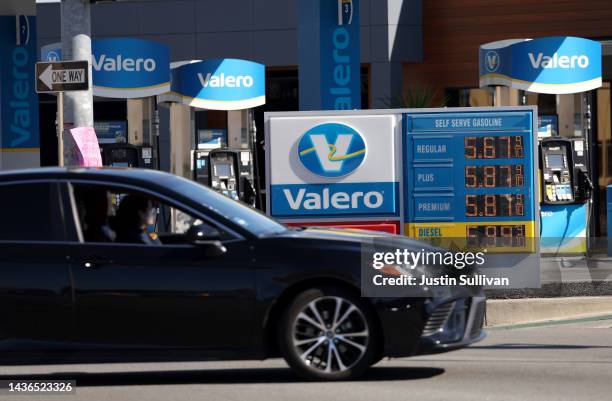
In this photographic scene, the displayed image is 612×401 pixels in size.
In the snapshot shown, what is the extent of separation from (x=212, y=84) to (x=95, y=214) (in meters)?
13.0

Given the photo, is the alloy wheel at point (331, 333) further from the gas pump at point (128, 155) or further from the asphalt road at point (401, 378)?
the gas pump at point (128, 155)

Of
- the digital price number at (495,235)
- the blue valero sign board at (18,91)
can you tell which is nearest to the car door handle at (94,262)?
the digital price number at (495,235)

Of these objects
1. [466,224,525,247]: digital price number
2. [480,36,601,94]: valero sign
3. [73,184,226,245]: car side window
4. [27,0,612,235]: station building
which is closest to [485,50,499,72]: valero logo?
[480,36,601,94]: valero sign

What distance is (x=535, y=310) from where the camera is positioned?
13.5 metres

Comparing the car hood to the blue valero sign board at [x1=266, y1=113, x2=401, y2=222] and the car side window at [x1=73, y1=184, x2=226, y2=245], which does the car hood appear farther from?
the blue valero sign board at [x1=266, y1=113, x2=401, y2=222]

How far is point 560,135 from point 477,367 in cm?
1324

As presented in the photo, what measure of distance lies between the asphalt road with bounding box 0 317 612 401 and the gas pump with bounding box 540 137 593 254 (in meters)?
10.2

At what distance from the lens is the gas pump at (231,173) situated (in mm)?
23031

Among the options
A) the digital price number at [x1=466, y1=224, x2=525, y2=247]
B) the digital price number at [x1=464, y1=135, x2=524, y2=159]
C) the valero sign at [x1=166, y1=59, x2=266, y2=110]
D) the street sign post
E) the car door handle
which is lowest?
the digital price number at [x1=466, y1=224, x2=525, y2=247]

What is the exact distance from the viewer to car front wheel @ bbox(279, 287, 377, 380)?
8625mm

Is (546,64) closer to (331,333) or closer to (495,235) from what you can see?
(495,235)

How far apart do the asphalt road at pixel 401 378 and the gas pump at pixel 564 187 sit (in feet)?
33.4

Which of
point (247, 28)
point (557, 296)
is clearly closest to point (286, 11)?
point (247, 28)

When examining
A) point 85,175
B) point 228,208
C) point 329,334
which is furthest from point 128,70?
point 329,334
